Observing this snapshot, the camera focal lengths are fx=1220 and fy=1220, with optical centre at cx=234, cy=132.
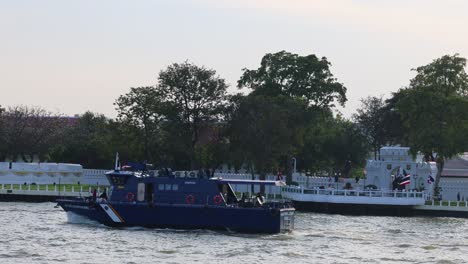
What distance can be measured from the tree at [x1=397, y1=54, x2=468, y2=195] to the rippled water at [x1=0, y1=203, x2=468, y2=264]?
23.3 meters

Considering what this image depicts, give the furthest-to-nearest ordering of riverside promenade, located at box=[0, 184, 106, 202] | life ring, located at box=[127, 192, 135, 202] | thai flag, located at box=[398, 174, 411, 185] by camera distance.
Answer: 1. riverside promenade, located at box=[0, 184, 106, 202]
2. thai flag, located at box=[398, 174, 411, 185]
3. life ring, located at box=[127, 192, 135, 202]

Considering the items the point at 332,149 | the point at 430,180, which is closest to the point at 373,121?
the point at 332,149

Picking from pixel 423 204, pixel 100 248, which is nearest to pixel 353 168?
pixel 423 204

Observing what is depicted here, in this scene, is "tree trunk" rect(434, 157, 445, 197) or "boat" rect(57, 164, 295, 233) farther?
"tree trunk" rect(434, 157, 445, 197)

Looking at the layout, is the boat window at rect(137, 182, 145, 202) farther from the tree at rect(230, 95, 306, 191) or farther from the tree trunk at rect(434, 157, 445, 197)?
the tree trunk at rect(434, 157, 445, 197)

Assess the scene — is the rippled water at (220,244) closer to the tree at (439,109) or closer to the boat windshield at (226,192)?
the boat windshield at (226,192)

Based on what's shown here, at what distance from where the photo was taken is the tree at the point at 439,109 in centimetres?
10894

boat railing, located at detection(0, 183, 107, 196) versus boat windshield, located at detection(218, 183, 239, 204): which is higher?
boat railing, located at detection(0, 183, 107, 196)

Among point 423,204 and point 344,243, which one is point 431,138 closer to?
point 423,204

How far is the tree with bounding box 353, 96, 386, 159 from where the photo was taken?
513 ft

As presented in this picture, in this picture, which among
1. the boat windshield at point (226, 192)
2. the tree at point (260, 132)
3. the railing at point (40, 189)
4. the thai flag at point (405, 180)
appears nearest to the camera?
the boat windshield at point (226, 192)

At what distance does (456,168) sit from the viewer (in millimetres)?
120750

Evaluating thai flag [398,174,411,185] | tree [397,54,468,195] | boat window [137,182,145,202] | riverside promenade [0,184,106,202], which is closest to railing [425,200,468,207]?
thai flag [398,174,411,185]

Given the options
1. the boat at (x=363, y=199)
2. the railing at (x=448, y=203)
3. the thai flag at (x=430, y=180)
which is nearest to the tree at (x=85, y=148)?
the boat at (x=363, y=199)
